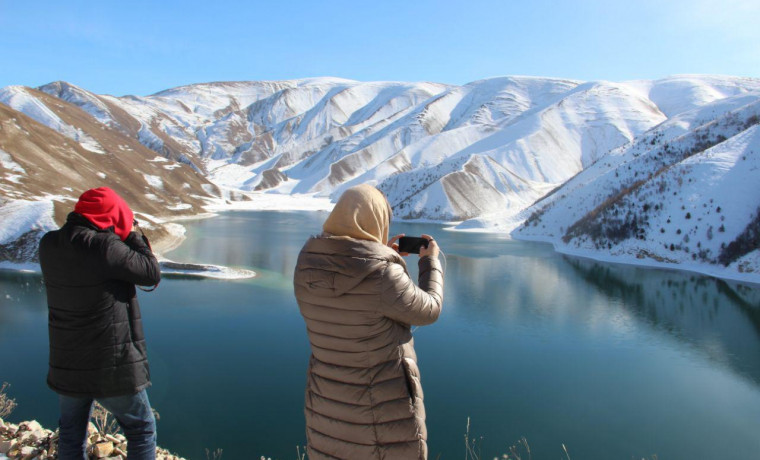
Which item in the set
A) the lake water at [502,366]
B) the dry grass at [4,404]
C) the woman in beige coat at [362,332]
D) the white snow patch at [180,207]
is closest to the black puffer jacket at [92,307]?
the woman in beige coat at [362,332]

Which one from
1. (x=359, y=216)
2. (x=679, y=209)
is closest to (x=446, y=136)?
(x=679, y=209)

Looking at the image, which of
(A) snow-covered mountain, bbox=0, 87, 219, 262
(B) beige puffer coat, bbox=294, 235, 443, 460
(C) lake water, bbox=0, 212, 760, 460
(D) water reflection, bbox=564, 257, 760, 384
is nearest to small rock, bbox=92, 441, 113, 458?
(B) beige puffer coat, bbox=294, 235, 443, 460

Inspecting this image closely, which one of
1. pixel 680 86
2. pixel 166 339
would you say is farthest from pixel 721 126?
pixel 680 86

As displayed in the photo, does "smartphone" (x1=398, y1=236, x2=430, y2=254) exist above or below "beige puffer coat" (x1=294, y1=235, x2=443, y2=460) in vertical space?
above

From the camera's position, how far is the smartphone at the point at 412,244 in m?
3.11

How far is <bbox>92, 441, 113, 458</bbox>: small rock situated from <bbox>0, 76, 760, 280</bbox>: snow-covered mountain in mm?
35051

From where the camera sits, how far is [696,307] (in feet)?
54.5

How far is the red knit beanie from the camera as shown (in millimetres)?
3104

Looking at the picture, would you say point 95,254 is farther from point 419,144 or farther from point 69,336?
point 419,144

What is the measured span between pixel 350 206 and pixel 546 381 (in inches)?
352

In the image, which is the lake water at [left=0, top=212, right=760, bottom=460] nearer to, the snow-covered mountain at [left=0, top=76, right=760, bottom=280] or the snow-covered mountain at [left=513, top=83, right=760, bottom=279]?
the snow-covered mountain at [left=513, top=83, right=760, bottom=279]

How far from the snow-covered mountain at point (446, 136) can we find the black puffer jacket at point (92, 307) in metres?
35.5

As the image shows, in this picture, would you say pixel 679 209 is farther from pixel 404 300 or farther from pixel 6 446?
pixel 6 446

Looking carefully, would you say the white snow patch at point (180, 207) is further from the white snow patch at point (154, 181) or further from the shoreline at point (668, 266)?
the shoreline at point (668, 266)
